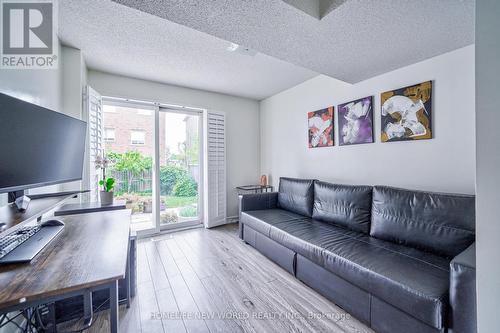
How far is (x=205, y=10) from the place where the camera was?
137 centimetres

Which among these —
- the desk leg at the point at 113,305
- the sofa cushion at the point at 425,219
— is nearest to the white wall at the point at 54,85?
the desk leg at the point at 113,305

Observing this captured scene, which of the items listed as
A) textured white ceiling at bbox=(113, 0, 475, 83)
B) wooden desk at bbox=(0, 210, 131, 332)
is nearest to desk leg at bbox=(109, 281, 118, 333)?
wooden desk at bbox=(0, 210, 131, 332)

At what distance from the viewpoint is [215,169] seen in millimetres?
3781

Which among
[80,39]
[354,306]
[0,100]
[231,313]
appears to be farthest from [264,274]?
[80,39]

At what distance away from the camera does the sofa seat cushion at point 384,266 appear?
3.82ft

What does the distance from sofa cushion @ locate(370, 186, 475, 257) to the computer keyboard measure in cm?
258

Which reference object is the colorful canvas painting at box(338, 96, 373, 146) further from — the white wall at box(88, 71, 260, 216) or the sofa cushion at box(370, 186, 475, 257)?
the white wall at box(88, 71, 260, 216)

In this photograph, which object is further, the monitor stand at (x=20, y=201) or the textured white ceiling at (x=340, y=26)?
the textured white ceiling at (x=340, y=26)

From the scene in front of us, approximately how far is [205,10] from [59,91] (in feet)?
6.58

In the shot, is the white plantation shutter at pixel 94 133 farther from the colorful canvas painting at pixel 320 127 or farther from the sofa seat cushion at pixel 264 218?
the colorful canvas painting at pixel 320 127

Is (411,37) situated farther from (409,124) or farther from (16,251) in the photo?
(16,251)

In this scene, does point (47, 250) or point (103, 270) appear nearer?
point (103, 270)

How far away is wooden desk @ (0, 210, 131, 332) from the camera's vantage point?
71 centimetres

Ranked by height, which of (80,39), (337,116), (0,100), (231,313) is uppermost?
(80,39)
